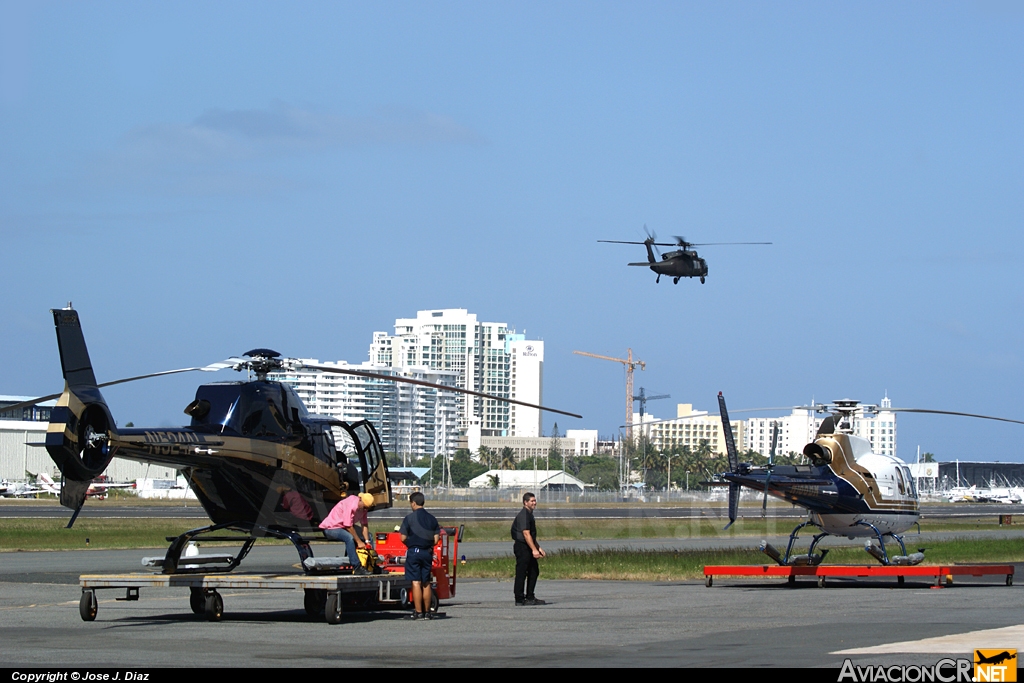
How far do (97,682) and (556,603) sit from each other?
1190cm

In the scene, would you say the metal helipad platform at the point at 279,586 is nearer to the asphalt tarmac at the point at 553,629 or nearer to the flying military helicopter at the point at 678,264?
the asphalt tarmac at the point at 553,629

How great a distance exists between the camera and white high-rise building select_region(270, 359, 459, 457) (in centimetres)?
2742

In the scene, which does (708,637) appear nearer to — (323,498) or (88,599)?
(323,498)

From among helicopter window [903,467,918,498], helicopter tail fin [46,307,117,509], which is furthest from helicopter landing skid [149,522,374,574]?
helicopter window [903,467,918,498]

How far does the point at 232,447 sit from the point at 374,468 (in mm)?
3824

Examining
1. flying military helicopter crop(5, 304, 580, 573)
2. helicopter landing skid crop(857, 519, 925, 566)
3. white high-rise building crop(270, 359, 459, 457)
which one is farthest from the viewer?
white high-rise building crop(270, 359, 459, 457)

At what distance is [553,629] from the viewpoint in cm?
1652

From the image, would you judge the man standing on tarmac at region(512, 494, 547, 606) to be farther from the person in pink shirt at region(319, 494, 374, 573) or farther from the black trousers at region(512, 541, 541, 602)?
the person in pink shirt at region(319, 494, 374, 573)

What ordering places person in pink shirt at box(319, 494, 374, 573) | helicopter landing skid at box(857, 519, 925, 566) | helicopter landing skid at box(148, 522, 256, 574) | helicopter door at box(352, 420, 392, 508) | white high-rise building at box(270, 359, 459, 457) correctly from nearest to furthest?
person in pink shirt at box(319, 494, 374, 573), helicopter landing skid at box(148, 522, 256, 574), helicopter door at box(352, 420, 392, 508), helicopter landing skid at box(857, 519, 925, 566), white high-rise building at box(270, 359, 459, 457)

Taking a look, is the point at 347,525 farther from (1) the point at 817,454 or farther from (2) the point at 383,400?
(2) the point at 383,400

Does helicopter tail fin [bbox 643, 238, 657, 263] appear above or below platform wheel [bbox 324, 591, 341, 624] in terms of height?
above

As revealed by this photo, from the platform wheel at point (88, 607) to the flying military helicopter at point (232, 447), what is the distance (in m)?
1.27

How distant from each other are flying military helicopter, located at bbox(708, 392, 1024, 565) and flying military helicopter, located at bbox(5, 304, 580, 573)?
7784mm

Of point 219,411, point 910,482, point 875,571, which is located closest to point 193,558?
point 219,411
